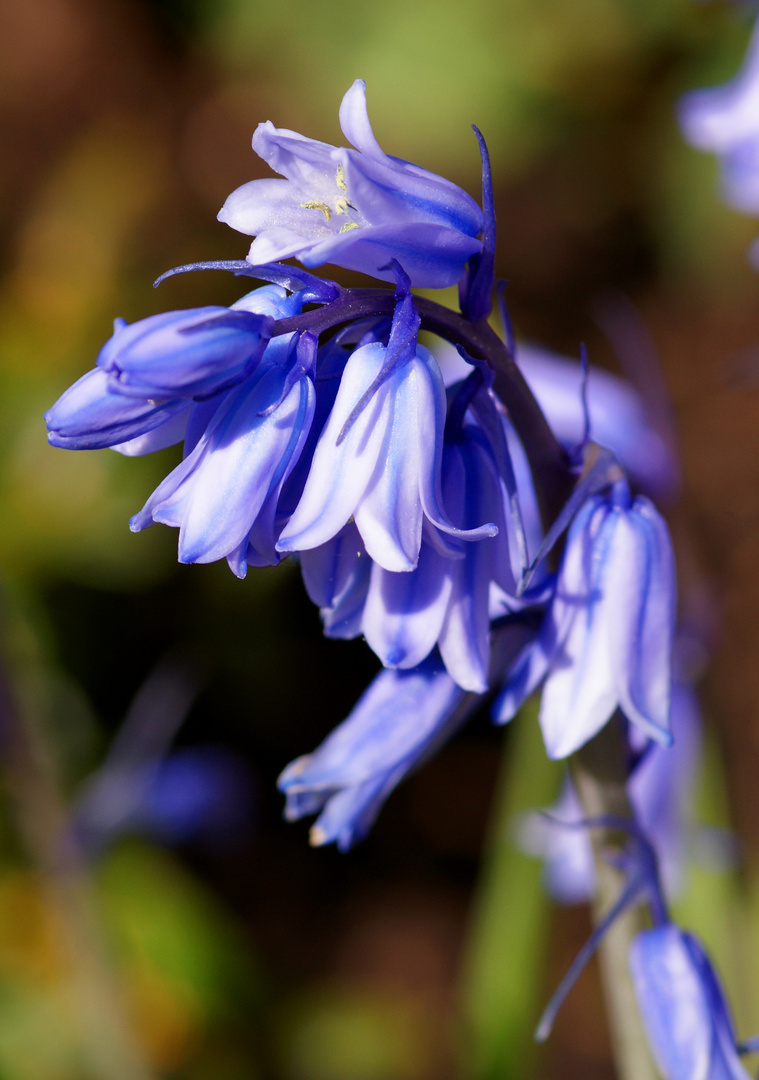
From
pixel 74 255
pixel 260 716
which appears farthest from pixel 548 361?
pixel 74 255

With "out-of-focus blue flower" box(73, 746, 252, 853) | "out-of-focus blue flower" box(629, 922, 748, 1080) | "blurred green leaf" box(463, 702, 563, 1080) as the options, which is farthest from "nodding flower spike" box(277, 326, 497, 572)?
"out-of-focus blue flower" box(73, 746, 252, 853)

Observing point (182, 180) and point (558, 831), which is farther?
point (182, 180)

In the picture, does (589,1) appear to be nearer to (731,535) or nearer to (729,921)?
(731,535)

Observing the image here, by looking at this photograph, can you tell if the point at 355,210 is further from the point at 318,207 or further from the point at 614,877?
the point at 614,877

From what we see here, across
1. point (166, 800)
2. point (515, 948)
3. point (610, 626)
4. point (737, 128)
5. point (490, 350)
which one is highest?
point (737, 128)

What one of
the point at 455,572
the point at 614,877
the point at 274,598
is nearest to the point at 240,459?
the point at 455,572

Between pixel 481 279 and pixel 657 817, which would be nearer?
pixel 481 279

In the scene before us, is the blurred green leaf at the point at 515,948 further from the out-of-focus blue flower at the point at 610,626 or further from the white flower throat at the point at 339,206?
the white flower throat at the point at 339,206
